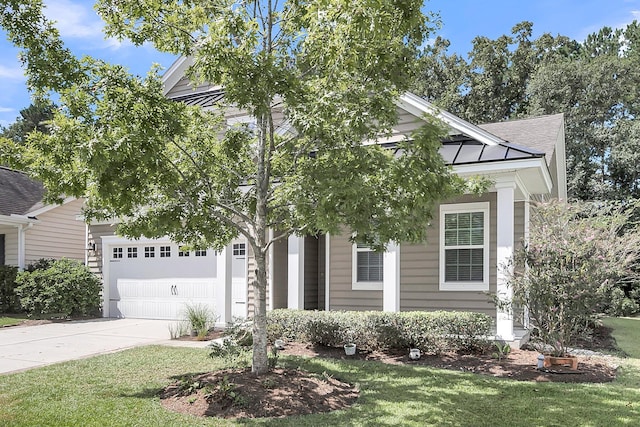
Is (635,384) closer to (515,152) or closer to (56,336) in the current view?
(515,152)

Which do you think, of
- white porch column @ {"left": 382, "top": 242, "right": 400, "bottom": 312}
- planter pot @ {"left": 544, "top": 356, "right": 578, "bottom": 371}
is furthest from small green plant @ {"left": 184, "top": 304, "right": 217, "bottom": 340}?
planter pot @ {"left": 544, "top": 356, "right": 578, "bottom": 371}

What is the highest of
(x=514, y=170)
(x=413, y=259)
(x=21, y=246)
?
(x=514, y=170)

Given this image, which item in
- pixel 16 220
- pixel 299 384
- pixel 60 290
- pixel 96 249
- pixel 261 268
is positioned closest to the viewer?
pixel 299 384

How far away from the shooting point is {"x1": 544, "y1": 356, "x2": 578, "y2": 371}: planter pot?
7.55 m

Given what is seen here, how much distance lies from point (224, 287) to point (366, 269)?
10.4 ft

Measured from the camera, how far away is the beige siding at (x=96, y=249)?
50.0 ft

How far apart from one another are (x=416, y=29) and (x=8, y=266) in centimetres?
1552

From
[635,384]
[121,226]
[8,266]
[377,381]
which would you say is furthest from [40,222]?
[635,384]

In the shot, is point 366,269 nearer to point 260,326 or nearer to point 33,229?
point 260,326

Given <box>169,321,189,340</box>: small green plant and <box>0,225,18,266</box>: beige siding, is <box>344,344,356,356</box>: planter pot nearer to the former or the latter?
<box>169,321,189,340</box>: small green plant

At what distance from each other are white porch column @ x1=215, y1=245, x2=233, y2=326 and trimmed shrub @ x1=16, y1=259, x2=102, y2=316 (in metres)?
5.46

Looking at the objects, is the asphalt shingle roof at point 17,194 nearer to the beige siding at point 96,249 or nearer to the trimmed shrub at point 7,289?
the trimmed shrub at point 7,289

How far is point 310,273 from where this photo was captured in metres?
12.9

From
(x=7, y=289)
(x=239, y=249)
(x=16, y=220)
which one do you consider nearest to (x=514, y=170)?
(x=239, y=249)
